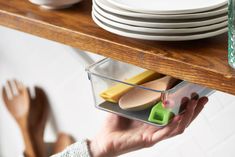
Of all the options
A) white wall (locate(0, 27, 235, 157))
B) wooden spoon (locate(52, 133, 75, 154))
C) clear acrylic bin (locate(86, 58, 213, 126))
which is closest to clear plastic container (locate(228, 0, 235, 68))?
clear acrylic bin (locate(86, 58, 213, 126))

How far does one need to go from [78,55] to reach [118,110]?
489 mm

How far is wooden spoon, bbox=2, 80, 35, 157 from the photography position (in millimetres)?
1436

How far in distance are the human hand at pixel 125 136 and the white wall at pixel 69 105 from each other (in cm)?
17

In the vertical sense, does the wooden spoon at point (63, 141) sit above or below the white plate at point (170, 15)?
below

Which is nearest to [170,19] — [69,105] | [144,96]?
[144,96]

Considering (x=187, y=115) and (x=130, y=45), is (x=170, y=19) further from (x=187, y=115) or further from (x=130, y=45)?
(x=187, y=115)

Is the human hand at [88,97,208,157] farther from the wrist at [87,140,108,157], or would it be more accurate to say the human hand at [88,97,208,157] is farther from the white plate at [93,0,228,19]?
the white plate at [93,0,228,19]

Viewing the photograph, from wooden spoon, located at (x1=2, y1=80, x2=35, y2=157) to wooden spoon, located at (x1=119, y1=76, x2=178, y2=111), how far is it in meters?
0.72

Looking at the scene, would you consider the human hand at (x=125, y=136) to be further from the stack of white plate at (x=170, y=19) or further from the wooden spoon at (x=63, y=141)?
the wooden spoon at (x=63, y=141)

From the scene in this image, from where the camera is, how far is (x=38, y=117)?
1.45 meters

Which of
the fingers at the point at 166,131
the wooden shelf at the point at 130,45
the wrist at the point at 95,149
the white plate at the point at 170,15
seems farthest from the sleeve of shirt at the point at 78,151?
the white plate at the point at 170,15

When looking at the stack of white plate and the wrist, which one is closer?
the stack of white plate

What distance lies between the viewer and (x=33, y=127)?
144cm

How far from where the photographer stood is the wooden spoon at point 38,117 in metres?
1.42
